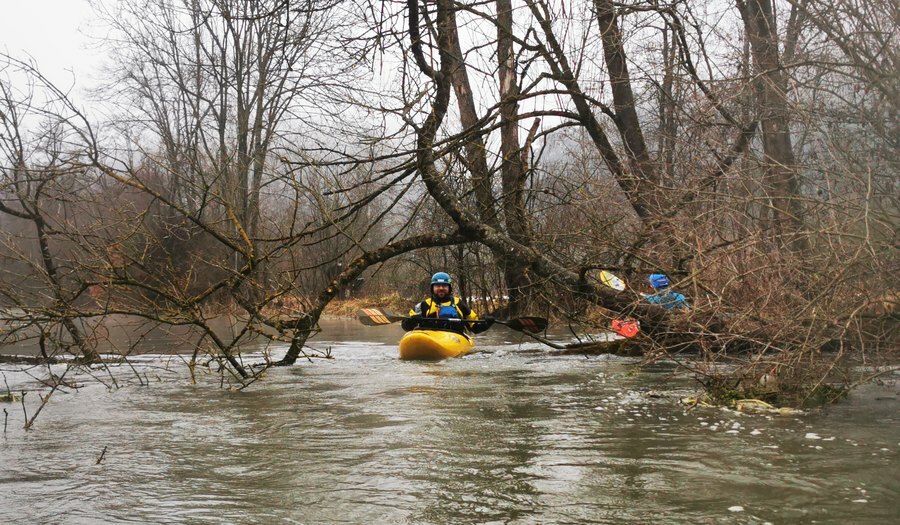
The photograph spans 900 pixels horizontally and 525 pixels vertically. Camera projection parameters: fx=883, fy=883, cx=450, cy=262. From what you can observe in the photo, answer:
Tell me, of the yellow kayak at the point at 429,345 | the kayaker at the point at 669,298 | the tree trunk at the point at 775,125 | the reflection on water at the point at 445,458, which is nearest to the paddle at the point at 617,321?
the reflection on water at the point at 445,458

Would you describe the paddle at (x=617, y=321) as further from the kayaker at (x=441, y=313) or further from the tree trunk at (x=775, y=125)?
the kayaker at (x=441, y=313)

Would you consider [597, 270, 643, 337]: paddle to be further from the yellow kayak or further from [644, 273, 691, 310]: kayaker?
the yellow kayak

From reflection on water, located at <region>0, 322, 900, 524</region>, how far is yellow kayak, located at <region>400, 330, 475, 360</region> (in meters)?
2.70

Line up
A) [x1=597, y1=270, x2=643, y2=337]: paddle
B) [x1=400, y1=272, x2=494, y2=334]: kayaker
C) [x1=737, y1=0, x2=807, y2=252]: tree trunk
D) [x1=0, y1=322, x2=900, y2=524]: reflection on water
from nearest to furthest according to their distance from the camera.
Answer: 1. [x1=0, y1=322, x2=900, y2=524]: reflection on water
2. [x1=737, y1=0, x2=807, y2=252]: tree trunk
3. [x1=597, y1=270, x2=643, y2=337]: paddle
4. [x1=400, y1=272, x2=494, y2=334]: kayaker

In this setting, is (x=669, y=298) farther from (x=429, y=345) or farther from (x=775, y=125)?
(x=429, y=345)

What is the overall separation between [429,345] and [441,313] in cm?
130

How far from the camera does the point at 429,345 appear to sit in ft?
39.2

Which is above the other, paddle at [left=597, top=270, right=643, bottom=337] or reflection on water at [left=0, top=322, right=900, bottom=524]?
paddle at [left=597, top=270, right=643, bottom=337]

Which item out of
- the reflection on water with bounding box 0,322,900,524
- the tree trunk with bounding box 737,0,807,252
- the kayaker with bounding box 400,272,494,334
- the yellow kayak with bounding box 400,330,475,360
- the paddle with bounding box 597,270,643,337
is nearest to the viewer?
the reflection on water with bounding box 0,322,900,524

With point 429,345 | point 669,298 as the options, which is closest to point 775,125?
point 669,298

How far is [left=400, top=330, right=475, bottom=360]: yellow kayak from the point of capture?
11945 millimetres

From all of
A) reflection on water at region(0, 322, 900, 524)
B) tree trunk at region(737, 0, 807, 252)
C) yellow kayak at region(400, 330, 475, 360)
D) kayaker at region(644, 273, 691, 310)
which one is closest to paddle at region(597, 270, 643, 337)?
reflection on water at region(0, 322, 900, 524)

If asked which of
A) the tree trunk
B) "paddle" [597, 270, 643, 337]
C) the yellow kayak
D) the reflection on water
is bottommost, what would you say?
the reflection on water

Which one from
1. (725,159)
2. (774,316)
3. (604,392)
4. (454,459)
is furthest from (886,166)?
(454,459)
